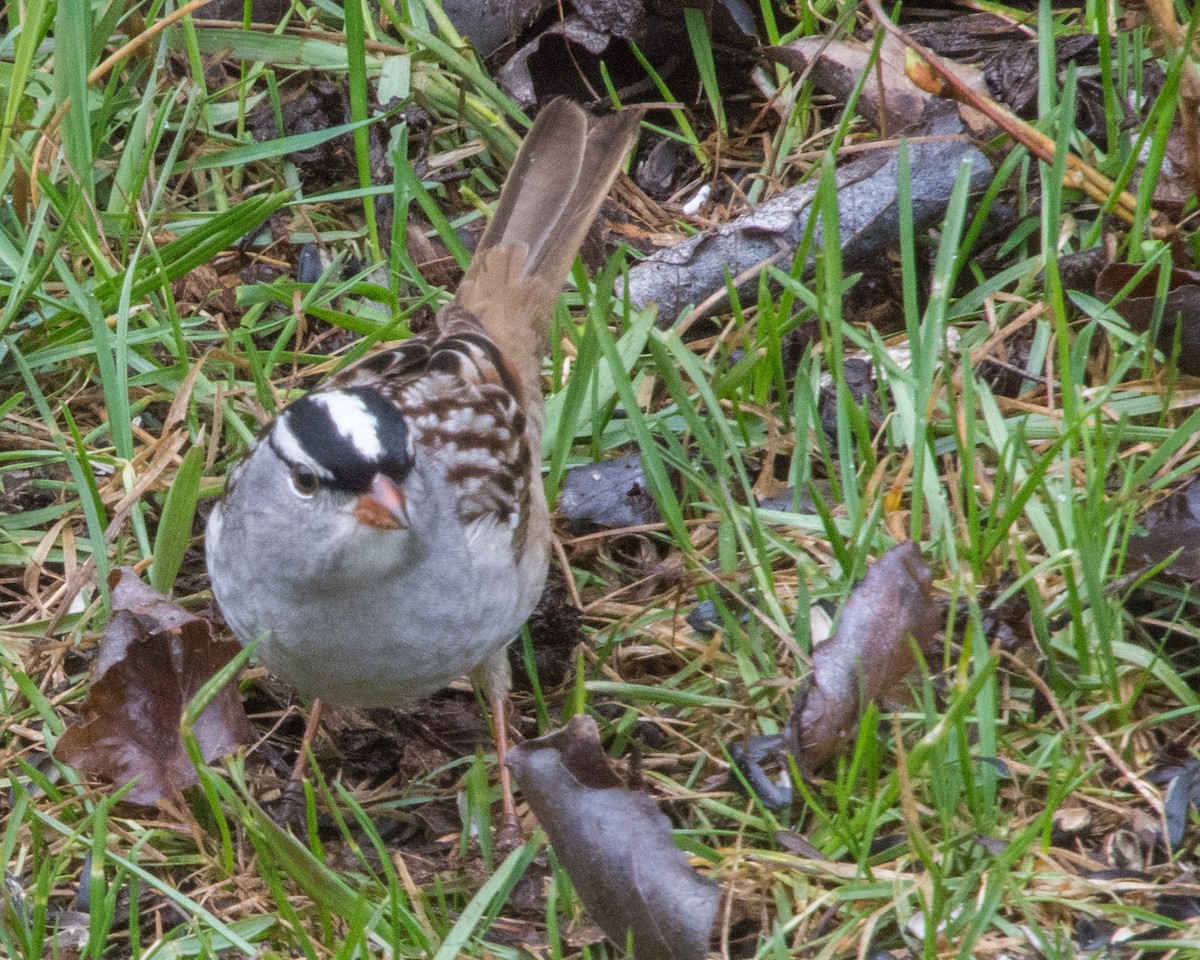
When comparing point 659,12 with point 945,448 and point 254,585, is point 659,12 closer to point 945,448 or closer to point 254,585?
point 945,448

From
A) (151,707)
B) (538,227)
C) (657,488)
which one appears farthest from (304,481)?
(538,227)

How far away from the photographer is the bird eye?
307 cm

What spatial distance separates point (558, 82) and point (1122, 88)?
161 centimetres

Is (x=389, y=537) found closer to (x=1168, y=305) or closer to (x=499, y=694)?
(x=499, y=694)

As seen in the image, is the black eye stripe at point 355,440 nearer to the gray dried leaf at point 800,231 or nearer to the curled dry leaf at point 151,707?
the curled dry leaf at point 151,707

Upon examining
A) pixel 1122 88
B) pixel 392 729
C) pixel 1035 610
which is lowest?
pixel 392 729

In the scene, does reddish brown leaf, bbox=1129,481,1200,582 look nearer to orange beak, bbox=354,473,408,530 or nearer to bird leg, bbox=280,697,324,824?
orange beak, bbox=354,473,408,530

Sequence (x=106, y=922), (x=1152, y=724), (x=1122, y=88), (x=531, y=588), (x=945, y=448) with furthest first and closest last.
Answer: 1. (x=1122, y=88)
2. (x=945, y=448)
3. (x=531, y=588)
4. (x=1152, y=724)
5. (x=106, y=922)

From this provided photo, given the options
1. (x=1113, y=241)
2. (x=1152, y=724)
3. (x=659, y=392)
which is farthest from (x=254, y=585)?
(x=1113, y=241)

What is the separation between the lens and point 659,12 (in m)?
4.85

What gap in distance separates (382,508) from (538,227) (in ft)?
4.66

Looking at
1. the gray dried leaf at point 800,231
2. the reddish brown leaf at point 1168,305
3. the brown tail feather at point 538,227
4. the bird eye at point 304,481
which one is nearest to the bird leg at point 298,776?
the bird eye at point 304,481

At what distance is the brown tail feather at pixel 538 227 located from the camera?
4070mm

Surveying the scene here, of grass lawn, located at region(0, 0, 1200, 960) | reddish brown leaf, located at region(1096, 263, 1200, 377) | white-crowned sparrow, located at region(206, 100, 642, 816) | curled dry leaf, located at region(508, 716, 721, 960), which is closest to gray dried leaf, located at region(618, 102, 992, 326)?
grass lawn, located at region(0, 0, 1200, 960)
